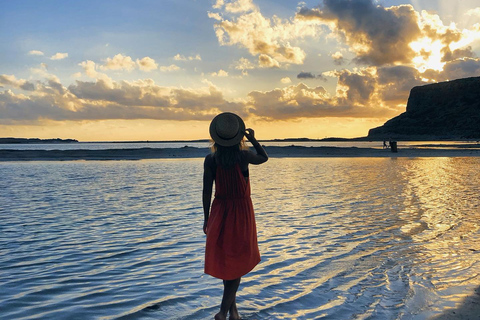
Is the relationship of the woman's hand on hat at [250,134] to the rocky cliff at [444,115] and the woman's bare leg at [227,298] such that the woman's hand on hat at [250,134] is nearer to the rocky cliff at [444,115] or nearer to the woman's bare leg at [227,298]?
the woman's bare leg at [227,298]

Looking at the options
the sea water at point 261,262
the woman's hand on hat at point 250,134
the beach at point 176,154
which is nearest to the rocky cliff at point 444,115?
the beach at point 176,154

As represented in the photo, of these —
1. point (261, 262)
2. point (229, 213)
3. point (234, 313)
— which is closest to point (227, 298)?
point (234, 313)

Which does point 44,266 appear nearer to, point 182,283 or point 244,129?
Answer: point 182,283

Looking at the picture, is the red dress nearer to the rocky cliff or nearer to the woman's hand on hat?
the woman's hand on hat

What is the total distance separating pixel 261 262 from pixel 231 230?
2561 mm

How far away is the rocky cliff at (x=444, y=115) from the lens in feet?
547

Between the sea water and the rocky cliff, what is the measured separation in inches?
6420

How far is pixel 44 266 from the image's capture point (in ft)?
21.5

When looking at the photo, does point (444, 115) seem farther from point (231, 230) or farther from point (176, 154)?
point (231, 230)

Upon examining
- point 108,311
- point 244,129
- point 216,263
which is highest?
point 244,129

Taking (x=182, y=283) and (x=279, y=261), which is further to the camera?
(x=279, y=261)

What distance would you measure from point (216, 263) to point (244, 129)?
57.0 inches

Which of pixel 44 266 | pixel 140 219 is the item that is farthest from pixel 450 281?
pixel 140 219

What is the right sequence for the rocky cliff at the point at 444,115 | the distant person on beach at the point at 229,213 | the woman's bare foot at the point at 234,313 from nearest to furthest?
1. the distant person on beach at the point at 229,213
2. the woman's bare foot at the point at 234,313
3. the rocky cliff at the point at 444,115
